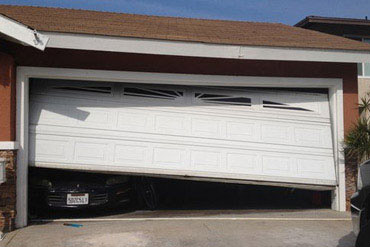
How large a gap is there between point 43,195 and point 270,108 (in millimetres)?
4952

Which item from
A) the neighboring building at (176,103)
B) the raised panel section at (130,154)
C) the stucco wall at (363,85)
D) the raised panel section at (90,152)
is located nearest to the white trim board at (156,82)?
the neighboring building at (176,103)

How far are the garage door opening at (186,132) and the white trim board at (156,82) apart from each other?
215 mm

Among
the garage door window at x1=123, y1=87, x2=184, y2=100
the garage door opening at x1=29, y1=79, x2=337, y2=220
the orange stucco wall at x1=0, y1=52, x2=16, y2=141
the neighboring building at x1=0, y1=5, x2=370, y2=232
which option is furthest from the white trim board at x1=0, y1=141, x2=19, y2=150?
the garage door window at x1=123, y1=87, x2=184, y2=100

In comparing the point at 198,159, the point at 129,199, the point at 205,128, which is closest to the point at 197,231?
the point at 198,159

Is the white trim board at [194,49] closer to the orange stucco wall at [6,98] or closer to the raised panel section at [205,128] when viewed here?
the orange stucco wall at [6,98]

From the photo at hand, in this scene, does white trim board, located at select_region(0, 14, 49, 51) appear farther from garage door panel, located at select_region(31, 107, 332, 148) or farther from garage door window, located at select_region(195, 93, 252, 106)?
garage door window, located at select_region(195, 93, 252, 106)

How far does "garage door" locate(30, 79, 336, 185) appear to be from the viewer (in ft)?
26.7

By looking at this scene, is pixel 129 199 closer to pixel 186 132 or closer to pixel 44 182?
pixel 44 182

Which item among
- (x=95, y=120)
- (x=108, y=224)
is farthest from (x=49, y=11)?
(x=108, y=224)

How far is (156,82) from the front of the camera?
8.30 metres

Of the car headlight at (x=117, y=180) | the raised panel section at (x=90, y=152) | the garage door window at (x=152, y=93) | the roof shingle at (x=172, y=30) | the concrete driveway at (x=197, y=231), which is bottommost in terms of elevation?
the concrete driveway at (x=197, y=231)

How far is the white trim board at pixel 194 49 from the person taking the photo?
7395 millimetres

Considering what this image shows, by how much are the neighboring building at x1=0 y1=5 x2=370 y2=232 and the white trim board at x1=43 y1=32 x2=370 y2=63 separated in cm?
2

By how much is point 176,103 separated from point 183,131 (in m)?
0.61
